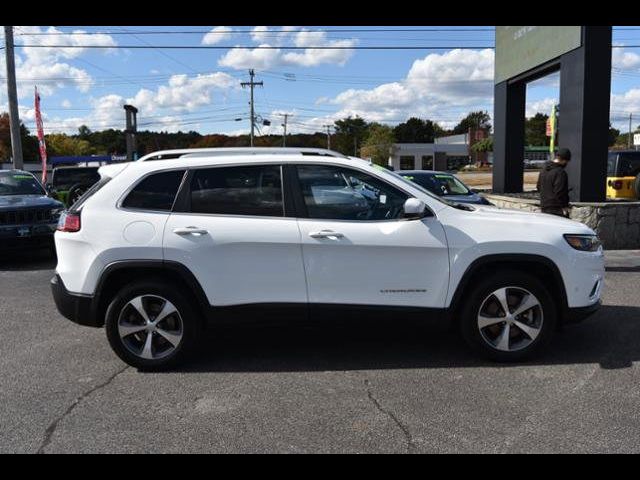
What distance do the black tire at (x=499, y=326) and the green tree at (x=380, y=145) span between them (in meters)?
73.2

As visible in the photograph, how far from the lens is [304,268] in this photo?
15.0 feet

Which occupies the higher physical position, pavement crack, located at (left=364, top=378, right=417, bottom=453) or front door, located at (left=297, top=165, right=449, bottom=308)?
front door, located at (left=297, top=165, right=449, bottom=308)

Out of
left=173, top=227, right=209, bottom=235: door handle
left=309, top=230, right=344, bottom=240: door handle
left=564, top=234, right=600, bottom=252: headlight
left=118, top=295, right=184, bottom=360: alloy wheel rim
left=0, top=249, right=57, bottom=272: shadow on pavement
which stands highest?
left=173, top=227, right=209, bottom=235: door handle

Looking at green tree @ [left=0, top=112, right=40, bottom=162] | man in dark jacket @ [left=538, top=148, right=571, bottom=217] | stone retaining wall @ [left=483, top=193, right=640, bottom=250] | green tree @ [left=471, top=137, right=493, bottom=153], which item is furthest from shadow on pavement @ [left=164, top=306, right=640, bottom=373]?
green tree @ [left=471, top=137, right=493, bottom=153]

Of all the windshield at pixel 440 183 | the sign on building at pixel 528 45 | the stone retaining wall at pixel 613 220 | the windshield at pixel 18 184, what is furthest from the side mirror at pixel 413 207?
the windshield at pixel 18 184

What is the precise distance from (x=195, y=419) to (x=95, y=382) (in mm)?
1181

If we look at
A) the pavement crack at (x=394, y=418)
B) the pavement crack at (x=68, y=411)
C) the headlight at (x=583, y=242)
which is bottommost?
the pavement crack at (x=68, y=411)

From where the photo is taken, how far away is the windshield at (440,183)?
12.8 metres

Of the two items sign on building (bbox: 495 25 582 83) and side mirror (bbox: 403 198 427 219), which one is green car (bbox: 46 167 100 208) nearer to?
sign on building (bbox: 495 25 582 83)

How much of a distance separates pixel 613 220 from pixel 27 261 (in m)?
10.8

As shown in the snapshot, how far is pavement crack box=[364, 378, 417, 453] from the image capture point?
3.40 metres

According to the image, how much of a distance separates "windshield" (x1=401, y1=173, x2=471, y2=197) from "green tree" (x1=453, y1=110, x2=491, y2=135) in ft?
448

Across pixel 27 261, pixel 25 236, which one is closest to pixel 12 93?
pixel 27 261

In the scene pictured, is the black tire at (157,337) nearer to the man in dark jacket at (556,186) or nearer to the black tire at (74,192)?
the man in dark jacket at (556,186)
